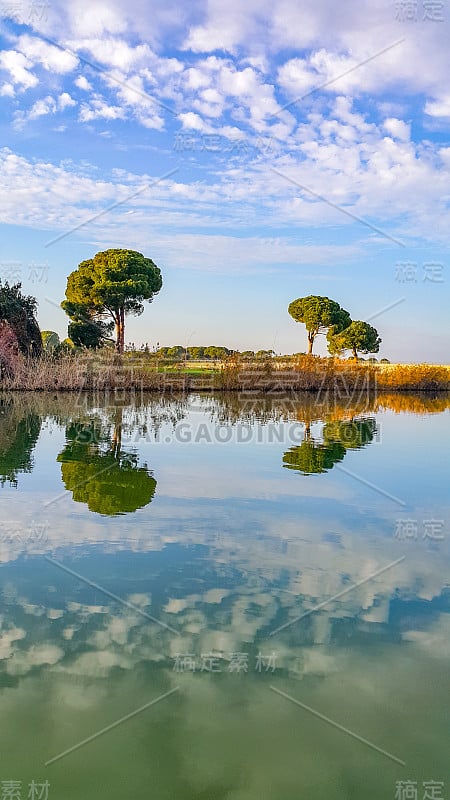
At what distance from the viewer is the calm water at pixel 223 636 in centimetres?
188

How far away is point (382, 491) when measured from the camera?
5.67 meters

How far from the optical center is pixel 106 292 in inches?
1356

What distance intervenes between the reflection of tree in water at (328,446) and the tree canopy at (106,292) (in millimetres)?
24093

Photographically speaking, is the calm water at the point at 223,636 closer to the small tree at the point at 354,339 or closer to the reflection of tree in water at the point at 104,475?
the reflection of tree in water at the point at 104,475

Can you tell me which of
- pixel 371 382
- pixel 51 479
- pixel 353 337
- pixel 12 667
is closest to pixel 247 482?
pixel 51 479

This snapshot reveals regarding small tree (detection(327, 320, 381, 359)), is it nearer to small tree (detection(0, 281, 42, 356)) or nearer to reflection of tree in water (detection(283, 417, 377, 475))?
small tree (detection(0, 281, 42, 356))

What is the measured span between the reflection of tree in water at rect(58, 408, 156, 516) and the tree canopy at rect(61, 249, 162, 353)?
26.3 meters

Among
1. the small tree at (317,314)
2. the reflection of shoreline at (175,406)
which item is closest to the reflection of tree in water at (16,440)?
the reflection of shoreline at (175,406)

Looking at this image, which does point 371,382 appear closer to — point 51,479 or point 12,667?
point 51,479

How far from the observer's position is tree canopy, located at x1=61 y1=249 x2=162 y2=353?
34.4m

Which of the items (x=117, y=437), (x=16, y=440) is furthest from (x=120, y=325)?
(x=16, y=440)

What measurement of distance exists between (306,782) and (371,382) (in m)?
24.5

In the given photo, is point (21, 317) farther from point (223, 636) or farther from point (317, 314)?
point (317, 314)

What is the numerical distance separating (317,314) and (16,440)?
40896 millimetres
